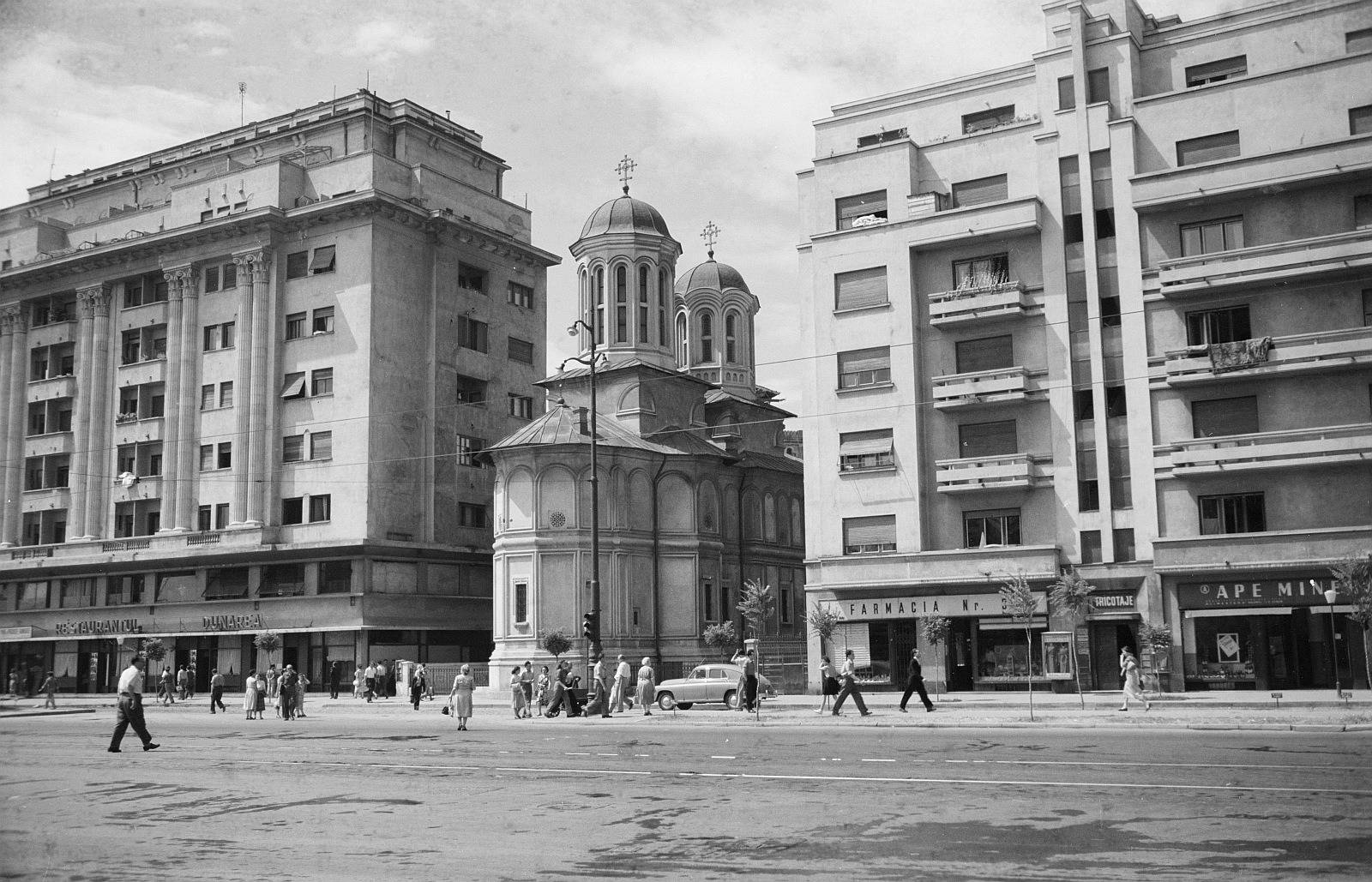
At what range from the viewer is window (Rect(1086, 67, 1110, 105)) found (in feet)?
137

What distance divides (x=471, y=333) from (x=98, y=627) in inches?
902

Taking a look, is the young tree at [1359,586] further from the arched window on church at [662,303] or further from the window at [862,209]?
the arched window on church at [662,303]

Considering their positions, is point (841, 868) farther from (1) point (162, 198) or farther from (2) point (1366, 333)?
(1) point (162, 198)

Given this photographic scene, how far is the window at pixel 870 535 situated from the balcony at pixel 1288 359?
1046 cm

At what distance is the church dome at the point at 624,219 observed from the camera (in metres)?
59.2

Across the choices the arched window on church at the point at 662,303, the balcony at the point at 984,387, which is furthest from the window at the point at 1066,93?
the arched window on church at the point at 662,303

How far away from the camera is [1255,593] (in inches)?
1473

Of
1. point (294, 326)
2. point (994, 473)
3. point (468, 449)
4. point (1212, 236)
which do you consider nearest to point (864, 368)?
point (994, 473)

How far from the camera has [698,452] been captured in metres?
54.8

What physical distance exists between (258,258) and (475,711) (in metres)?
26.9

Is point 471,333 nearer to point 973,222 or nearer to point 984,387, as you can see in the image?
point 973,222

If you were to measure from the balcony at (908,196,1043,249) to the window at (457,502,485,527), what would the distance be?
2656 cm

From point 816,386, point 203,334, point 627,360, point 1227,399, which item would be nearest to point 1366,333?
point 1227,399

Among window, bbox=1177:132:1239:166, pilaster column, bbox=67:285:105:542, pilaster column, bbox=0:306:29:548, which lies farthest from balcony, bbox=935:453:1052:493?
pilaster column, bbox=0:306:29:548
